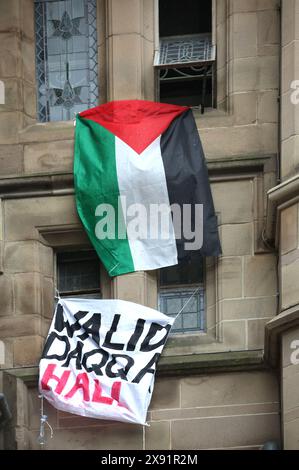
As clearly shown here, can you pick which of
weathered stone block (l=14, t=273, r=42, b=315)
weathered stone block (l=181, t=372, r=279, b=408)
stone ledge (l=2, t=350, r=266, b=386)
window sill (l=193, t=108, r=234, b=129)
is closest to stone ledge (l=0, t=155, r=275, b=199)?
window sill (l=193, t=108, r=234, b=129)

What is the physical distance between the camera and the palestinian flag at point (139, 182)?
37875 millimetres

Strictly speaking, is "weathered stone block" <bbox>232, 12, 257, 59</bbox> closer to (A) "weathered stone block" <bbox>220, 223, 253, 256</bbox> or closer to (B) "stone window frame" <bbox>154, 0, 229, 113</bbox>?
(B) "stone window frame" <bbox>154, 0, 229, 113</bbox>

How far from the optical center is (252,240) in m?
37.8

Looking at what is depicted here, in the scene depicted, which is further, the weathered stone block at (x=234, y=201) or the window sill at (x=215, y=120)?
the window sill at (x=215, y=120)

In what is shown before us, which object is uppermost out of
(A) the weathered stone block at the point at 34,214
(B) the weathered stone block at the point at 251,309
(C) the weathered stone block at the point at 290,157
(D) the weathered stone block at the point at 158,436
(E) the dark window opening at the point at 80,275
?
(C) the weathered stone block at the point at 290,157

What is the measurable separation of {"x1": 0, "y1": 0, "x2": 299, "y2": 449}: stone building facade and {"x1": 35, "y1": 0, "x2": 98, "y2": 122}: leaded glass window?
14cm

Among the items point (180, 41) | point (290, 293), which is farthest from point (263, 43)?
point (290, 293)

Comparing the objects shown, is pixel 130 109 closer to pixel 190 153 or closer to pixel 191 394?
pixel 190 153

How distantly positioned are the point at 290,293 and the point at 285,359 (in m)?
0.78

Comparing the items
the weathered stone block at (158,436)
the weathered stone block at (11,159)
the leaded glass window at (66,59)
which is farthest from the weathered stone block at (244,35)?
the weathered stone block at (158,436)

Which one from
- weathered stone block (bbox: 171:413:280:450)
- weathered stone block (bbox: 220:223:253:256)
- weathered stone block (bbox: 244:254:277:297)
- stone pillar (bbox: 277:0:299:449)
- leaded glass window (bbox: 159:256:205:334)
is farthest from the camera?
leaded glass window (bbox: 159:256:205:334)

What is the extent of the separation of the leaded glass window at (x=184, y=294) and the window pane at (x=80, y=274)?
859 mm

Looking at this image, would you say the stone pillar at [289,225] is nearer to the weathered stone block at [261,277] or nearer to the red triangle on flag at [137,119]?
the weathered stone block at [261,277]

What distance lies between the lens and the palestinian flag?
3788 cm
